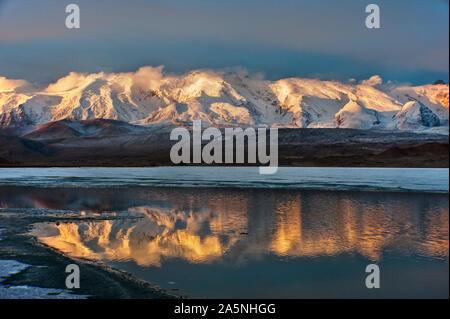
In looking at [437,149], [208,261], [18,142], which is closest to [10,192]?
[208,261]

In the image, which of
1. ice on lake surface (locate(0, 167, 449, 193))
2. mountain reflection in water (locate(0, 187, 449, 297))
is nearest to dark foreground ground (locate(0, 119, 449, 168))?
ice on lake surface (locate(0, 167, 449, 193))

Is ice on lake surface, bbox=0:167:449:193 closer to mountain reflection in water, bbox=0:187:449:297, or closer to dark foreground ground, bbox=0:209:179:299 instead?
mountain reflection in water, bbox=0:187:449:297

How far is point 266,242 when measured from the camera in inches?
709

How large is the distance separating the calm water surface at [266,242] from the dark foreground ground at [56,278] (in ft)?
2.00

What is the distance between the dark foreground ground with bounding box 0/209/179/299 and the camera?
11.6 metres

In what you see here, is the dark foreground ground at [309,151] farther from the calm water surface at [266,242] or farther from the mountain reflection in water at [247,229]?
the calm water surface at [266,242]

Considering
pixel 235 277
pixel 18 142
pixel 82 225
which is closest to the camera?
pixel 235 277

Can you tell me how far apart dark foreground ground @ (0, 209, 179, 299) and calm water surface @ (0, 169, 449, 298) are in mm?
610

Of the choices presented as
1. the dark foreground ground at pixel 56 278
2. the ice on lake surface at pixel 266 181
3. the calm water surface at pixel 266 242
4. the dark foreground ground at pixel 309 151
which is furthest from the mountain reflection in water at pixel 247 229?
the dark foreground ground at pixel 309 151

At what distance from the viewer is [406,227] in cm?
2108
